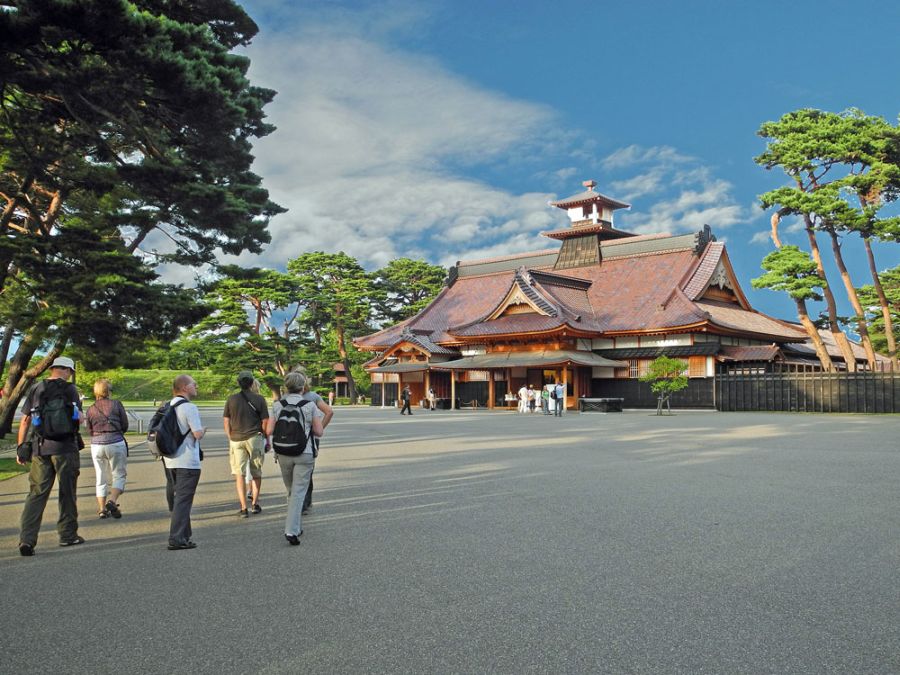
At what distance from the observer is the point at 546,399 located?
32.2 metres

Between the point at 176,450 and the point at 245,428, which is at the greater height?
the point at 245,428

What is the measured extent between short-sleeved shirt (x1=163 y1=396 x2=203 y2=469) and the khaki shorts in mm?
1147

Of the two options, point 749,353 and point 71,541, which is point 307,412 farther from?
point 749,353

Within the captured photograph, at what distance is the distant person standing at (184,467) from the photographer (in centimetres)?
641

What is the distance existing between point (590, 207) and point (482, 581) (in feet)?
144

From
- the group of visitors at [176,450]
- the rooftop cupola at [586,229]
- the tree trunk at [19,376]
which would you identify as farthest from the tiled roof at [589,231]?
the group of visitors at [176,450]

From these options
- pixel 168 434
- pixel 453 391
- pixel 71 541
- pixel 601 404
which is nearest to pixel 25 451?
pixel 71 541

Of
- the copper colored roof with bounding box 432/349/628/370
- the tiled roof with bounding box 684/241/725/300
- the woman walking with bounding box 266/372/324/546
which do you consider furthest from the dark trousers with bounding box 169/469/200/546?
the tiled roof with bounding box 684/241/725/300

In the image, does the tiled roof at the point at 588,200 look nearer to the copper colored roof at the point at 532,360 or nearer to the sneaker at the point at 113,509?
the copper colored roof at the point at 532,360

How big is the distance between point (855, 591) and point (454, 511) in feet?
13.9

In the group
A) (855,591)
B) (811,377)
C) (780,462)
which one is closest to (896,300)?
(811,377)

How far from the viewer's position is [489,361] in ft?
128

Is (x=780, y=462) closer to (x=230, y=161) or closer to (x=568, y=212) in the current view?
(x=230, y=161)

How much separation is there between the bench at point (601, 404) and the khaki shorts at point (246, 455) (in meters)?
27.3
